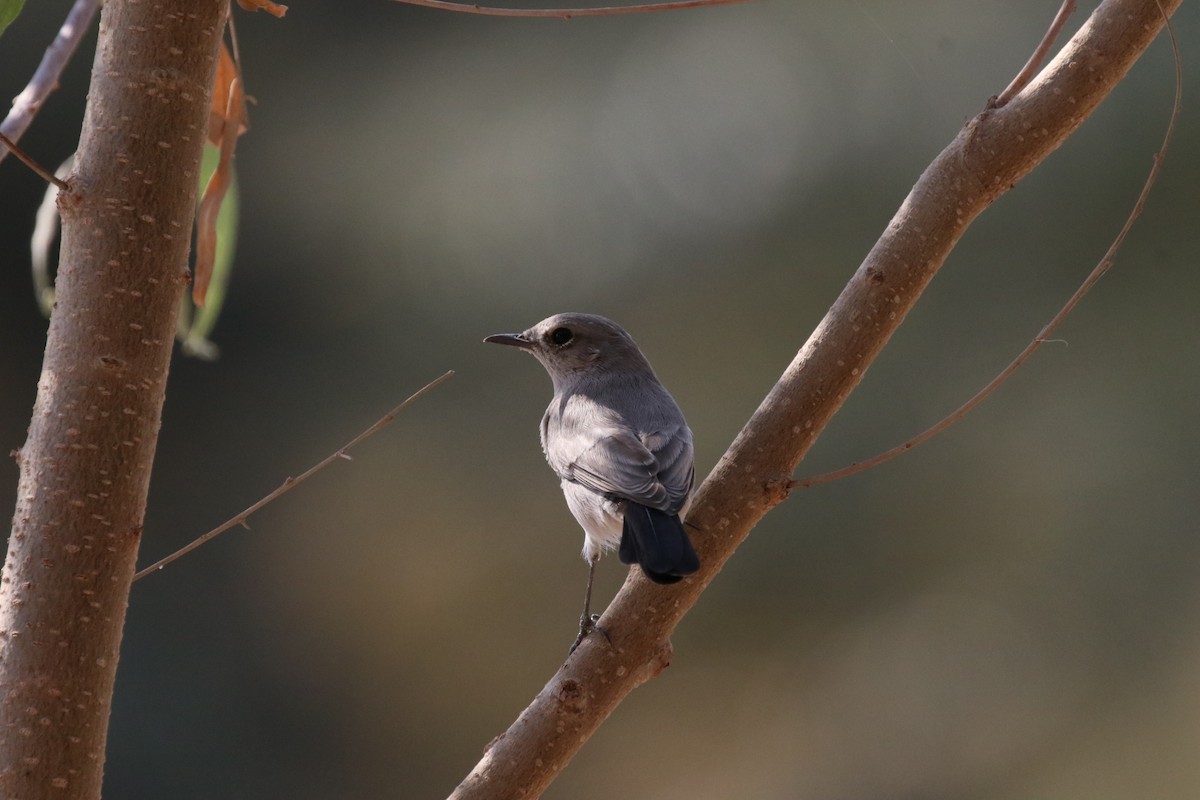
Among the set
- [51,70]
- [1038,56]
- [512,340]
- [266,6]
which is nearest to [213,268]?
[51,70]

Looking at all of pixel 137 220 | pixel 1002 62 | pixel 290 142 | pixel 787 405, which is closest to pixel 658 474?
pixel 787 405

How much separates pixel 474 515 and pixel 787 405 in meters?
5.43

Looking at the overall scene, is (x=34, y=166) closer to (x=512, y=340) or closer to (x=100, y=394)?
(x=100, y=394)

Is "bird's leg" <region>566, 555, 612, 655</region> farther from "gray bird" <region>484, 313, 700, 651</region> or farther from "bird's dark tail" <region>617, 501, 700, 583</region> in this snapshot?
"bird's dark tail" <region>617, 501, 700, 583</region>

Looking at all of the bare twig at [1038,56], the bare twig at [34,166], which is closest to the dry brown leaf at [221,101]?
the bare twig at [34,166]

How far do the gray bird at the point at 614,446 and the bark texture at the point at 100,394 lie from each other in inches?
29.1

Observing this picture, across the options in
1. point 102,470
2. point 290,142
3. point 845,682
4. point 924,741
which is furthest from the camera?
point 290,142

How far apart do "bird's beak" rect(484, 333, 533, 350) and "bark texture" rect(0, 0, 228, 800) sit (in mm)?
1523

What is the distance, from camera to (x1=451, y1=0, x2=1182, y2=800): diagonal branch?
1.74 meters

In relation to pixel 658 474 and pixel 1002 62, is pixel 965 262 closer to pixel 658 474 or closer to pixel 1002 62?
pixel 1002 62

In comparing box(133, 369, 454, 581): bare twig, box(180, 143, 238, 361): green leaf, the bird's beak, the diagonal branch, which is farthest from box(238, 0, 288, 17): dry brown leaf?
the bird's beak

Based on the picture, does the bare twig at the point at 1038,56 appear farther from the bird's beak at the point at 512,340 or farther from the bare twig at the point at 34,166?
the bird's beak at the point at 512,340

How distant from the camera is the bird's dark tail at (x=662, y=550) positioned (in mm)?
1752

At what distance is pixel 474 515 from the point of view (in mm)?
7062
